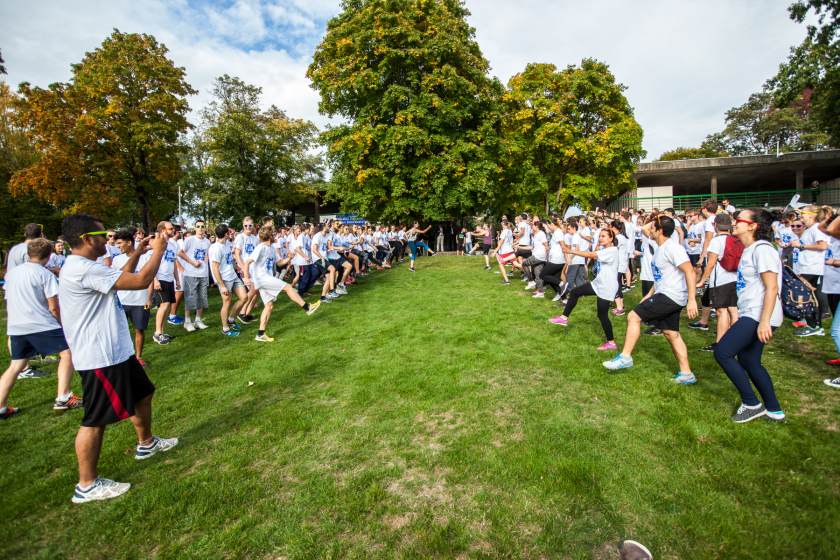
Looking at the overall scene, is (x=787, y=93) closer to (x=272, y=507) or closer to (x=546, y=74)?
(x=546, y=74)

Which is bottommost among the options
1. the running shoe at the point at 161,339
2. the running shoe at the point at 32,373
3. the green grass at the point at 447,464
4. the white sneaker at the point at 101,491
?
the green grass at the point at 447,464

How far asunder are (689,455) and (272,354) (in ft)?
19.1

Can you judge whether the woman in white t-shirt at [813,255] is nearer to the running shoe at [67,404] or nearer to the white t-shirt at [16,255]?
the running shoe at [67,404]

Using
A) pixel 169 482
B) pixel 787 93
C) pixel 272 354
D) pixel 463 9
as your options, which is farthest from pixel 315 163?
pixel 169 482

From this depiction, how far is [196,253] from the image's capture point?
27.7 ft

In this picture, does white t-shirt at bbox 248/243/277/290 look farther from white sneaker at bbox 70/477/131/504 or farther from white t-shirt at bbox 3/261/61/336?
Result: white sneaker at bbox 70/477/131/504

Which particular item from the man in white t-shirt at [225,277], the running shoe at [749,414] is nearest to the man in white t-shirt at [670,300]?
the running shoe at [749,414]

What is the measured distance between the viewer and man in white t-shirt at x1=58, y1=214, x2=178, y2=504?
308cm

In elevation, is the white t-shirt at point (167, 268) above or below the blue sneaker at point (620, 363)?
above

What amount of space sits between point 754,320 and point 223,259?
8480 millimetres

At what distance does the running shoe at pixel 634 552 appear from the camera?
7.51ft

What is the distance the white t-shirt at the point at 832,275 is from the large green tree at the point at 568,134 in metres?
20.2

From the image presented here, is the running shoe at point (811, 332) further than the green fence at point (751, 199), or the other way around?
the green fence at point (751, 199)

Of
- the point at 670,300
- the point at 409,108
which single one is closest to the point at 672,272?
the point at 670,300
